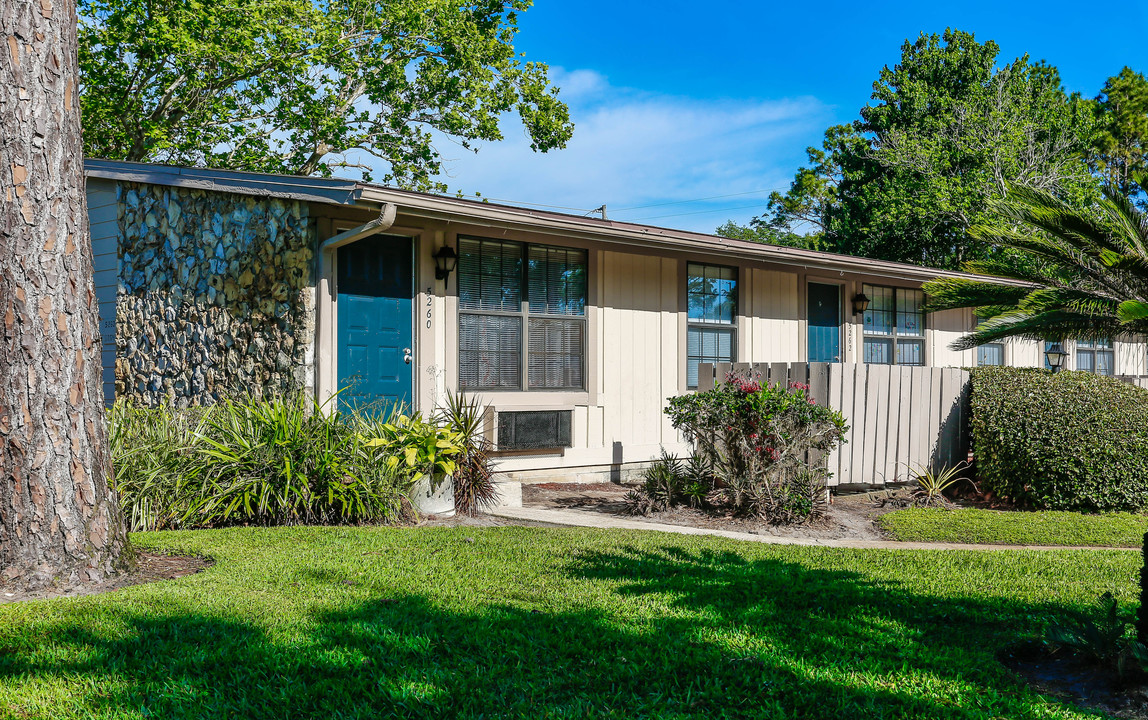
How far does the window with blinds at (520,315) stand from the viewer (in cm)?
894

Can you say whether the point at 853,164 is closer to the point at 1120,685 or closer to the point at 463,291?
the point at 463,291

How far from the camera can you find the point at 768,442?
719 cm

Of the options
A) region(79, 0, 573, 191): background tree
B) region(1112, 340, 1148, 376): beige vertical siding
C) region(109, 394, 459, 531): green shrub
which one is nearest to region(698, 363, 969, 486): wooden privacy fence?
region(109, 394, 459, 531): green shrub

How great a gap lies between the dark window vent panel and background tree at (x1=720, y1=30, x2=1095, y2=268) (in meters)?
16.0

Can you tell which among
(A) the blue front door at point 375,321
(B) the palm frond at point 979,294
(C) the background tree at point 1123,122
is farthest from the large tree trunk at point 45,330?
(C) the background tree at point 1123,122

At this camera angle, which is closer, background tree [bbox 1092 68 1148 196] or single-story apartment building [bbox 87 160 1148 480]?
single-story apartment building [bbox 87 160 1148 480]

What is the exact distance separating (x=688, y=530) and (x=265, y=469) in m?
3.30

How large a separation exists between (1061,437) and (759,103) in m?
16.9

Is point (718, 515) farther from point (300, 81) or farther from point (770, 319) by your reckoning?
point (300, 81)

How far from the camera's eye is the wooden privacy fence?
8.47m

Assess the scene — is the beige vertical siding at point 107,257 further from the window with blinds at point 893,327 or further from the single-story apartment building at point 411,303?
the window with blinds at point 893,327

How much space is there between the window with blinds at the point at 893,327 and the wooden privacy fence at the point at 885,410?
312cm

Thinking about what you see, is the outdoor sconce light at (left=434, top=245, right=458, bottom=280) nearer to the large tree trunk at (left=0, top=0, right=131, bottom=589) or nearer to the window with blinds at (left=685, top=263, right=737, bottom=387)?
the window with blinds at (left=685, top=263, right=737, bottom=387)

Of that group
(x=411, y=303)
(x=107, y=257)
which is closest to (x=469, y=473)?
(x=411, y=303)
